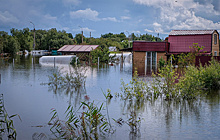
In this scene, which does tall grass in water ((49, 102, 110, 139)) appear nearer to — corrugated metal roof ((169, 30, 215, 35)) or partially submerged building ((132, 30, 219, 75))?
partially submerged building ((132, 30, 219, 75))

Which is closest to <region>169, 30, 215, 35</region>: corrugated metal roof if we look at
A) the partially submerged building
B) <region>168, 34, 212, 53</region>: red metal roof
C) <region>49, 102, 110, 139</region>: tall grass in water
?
the partially submerged building

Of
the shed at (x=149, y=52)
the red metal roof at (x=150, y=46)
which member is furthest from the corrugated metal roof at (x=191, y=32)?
the red metal roof at (x=150, y=46)

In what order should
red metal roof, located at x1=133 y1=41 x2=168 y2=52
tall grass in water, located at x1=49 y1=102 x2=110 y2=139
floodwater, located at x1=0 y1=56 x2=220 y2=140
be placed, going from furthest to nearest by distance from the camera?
red metal roof, located at x1=133 y1=41 x2=168 y2=52 < floodwater, located at x1=0 y1=56 x2=220 y2=140 < tall grass in water, located at x1=49 y1=102 x2=110 y2=139

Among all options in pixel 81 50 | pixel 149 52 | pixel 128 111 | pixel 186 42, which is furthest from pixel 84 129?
pixel 81 50

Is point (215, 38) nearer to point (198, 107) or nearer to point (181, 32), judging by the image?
point (181, 32)

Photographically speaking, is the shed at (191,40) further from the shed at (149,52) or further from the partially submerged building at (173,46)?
the shed at (149,52)

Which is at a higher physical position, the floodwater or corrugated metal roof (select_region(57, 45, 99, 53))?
corrugated metal roof (select_region(57, 45, 99, 53))

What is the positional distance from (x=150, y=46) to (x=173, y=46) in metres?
3.81

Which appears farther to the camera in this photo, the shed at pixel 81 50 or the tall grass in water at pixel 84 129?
the shed at pixel 81 50

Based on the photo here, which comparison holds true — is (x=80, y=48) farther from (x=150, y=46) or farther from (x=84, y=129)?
(x=84, y=129)

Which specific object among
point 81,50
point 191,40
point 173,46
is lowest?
point 81,50

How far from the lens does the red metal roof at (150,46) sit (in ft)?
145

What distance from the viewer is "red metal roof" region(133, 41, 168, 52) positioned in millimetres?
44062

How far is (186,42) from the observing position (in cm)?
4497
